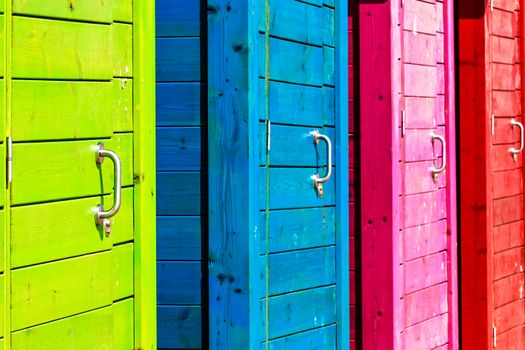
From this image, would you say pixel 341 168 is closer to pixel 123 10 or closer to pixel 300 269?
pixel 300 269

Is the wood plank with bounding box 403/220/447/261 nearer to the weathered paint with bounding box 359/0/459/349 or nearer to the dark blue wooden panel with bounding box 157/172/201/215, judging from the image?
the weathered paint with bounding box 359/0/459/349

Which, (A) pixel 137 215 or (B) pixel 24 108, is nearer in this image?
(B) pixel 24 108

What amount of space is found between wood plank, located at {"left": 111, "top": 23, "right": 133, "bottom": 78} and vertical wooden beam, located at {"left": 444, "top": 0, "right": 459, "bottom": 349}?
7.90ft

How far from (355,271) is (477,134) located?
1336 millimetres

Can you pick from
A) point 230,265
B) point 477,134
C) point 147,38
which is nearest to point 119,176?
point 147,38

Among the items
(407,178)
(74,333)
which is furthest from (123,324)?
(407,178)

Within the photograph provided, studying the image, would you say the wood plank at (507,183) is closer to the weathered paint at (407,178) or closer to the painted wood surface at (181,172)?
the weathered paint at (407,178)

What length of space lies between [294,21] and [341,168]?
62 centimetres

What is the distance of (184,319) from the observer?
11.8 feet

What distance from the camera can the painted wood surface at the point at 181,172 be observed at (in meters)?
3.58

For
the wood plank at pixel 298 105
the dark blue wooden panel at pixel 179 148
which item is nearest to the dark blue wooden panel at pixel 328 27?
the wood plank at pixel 298 105

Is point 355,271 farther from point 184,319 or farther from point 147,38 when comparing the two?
point 147,38

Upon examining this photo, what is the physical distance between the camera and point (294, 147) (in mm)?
3842

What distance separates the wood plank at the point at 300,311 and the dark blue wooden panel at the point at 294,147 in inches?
18.1
